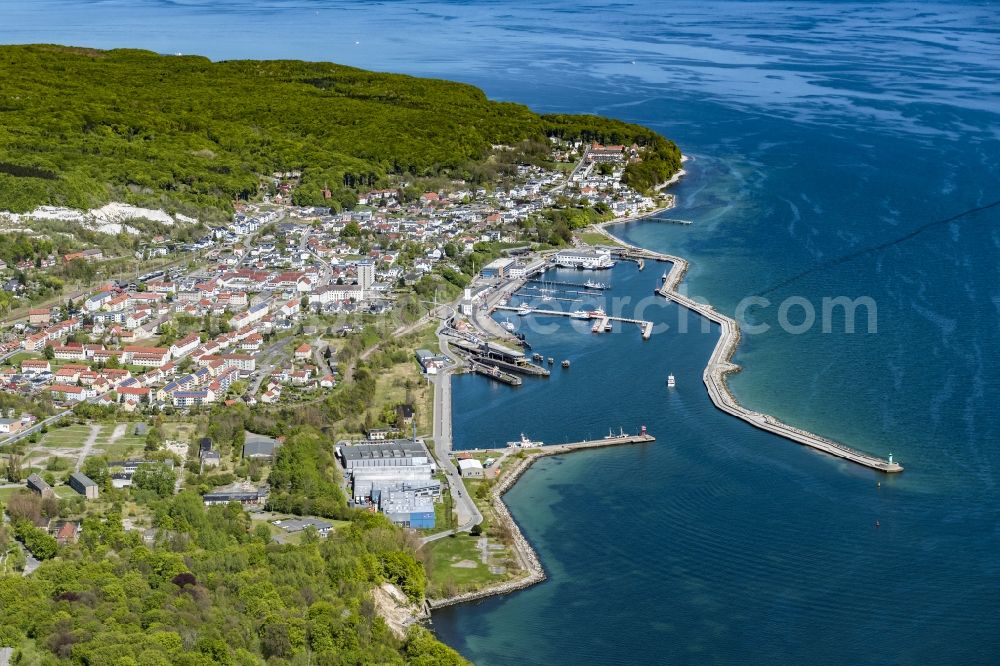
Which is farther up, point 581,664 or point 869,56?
point 869,56

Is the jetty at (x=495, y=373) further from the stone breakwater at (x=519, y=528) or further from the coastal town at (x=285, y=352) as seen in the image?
the stone breakwater at (x=519, y=528)

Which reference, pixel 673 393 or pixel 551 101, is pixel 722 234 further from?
pixel 551 101

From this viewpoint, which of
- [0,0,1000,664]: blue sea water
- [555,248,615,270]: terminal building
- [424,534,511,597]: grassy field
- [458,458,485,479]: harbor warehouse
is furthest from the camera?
[555,248,615,270]: terminal building

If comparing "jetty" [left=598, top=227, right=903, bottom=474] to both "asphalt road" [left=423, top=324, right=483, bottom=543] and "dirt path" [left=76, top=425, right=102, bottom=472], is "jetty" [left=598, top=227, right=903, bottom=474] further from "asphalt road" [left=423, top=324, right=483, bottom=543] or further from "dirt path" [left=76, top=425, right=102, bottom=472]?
"dirt path" [left=76, top=425, right=102, bottom=472]

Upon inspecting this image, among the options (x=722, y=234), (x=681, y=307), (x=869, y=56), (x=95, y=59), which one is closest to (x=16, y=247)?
(x=681, y=307)

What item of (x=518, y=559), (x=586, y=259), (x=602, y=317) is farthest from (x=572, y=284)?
(x=518, y=559)

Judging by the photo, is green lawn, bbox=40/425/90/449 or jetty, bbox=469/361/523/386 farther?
jetty, bbox=469/361/523/386

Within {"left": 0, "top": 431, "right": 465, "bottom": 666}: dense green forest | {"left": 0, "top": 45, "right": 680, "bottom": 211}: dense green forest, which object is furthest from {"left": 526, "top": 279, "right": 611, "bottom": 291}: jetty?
{"left": 0, "top": 431, "right": 465, "bottom": 666}: dense green forest
